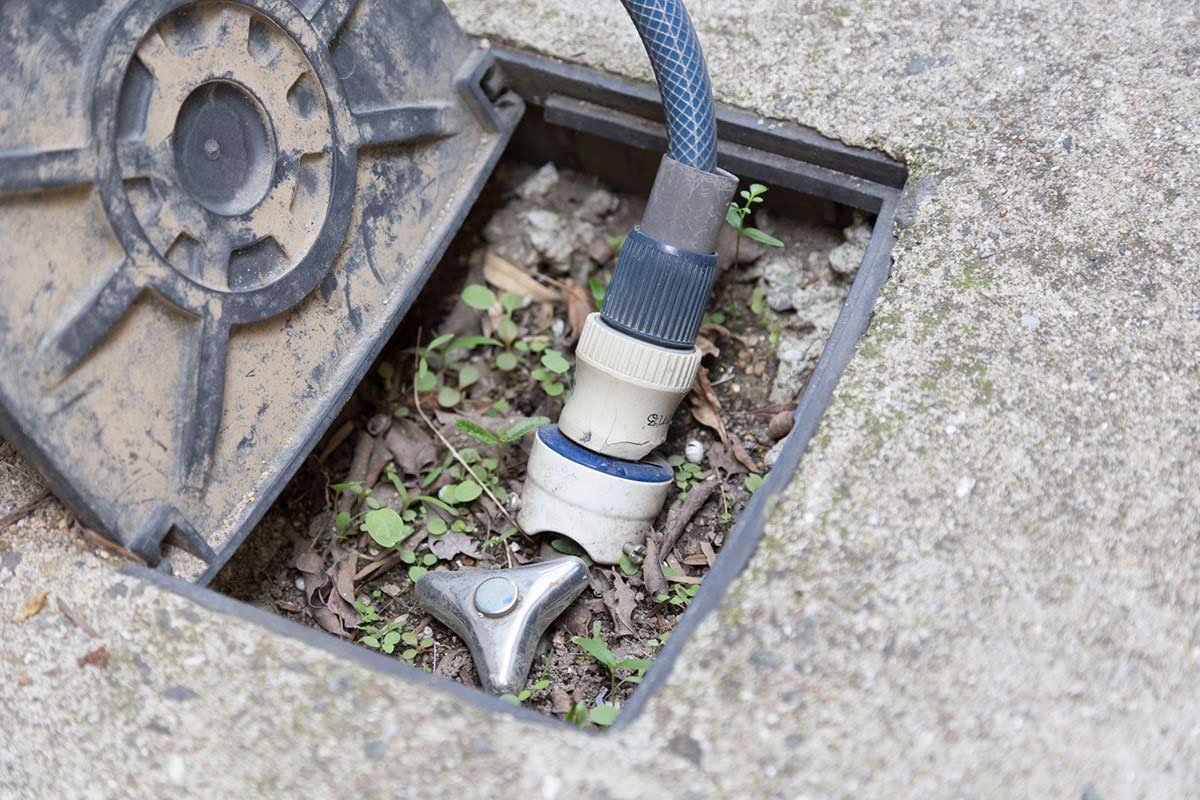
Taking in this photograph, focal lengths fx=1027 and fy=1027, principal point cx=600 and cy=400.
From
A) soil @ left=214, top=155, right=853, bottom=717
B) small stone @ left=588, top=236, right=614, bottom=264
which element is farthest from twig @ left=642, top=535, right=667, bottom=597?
small stone @ left=588, top=236, right=614, bottom=264

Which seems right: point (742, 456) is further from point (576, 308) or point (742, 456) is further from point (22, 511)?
point (22, 511)

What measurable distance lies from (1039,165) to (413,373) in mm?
1025

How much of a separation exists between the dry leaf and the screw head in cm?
44

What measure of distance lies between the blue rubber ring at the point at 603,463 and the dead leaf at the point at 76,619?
59cm

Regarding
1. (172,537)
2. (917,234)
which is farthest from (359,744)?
(917,234)

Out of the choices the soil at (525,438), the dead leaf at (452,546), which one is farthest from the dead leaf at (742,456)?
the dead leaf at (452,546)

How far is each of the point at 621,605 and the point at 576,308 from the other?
0.58 metres

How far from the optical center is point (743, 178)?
1.64 metres

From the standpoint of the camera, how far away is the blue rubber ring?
1386 millimetres

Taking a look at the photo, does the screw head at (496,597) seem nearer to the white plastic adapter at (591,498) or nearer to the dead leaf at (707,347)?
the white plastic adapter at (591,498)

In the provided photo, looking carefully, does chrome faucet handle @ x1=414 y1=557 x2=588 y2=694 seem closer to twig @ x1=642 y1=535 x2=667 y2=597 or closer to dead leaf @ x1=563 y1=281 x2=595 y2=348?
twig @ x1=642 y1=535 x2=667 y2=597

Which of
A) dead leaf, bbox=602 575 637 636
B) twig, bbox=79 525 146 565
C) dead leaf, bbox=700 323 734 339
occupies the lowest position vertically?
dead leaf, bbox=602 575 637 636

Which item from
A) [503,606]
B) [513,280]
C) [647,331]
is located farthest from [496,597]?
[513,280]

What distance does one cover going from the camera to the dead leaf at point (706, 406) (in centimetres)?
160
